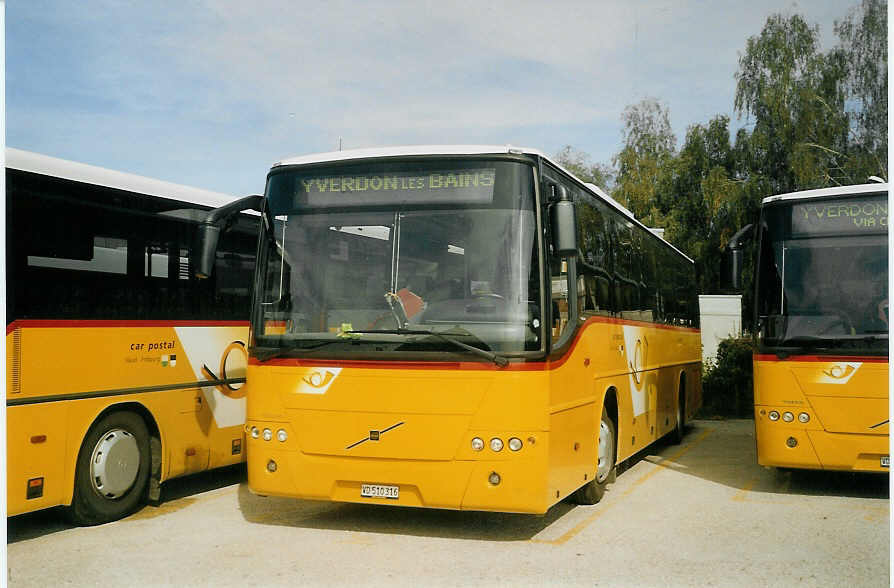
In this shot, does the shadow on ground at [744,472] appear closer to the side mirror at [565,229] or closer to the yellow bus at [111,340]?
the side mirror at [565,229]

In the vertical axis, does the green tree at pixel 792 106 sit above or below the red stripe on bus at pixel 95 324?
above

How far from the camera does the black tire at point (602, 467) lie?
9.30 metres

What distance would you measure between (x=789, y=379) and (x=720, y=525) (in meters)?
2.03

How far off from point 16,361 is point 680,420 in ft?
35.3

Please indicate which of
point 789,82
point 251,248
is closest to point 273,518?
point 251,248

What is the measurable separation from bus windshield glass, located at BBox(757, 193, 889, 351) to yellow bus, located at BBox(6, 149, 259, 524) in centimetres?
571

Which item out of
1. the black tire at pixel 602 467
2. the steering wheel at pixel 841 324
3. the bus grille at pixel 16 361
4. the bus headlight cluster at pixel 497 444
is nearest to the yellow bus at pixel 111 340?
the bus grille at pixel 16 361

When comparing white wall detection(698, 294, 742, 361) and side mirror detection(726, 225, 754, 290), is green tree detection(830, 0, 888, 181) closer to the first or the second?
side mirror detection(726, 225, 754, 290)

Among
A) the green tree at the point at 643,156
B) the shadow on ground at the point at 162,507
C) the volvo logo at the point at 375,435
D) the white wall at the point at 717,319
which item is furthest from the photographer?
the green tree at the point at 643,156

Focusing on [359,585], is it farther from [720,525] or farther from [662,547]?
[720,525]

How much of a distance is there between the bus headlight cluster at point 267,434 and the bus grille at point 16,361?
6.03 ft

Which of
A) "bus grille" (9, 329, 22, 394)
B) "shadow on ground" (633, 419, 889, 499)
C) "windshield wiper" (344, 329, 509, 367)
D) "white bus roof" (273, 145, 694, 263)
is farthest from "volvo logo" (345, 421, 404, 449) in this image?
"shadow on ground" (633, 419, 889, 499)

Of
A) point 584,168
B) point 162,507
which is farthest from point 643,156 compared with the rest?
point 162,507

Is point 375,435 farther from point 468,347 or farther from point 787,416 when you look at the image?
point 787,416
